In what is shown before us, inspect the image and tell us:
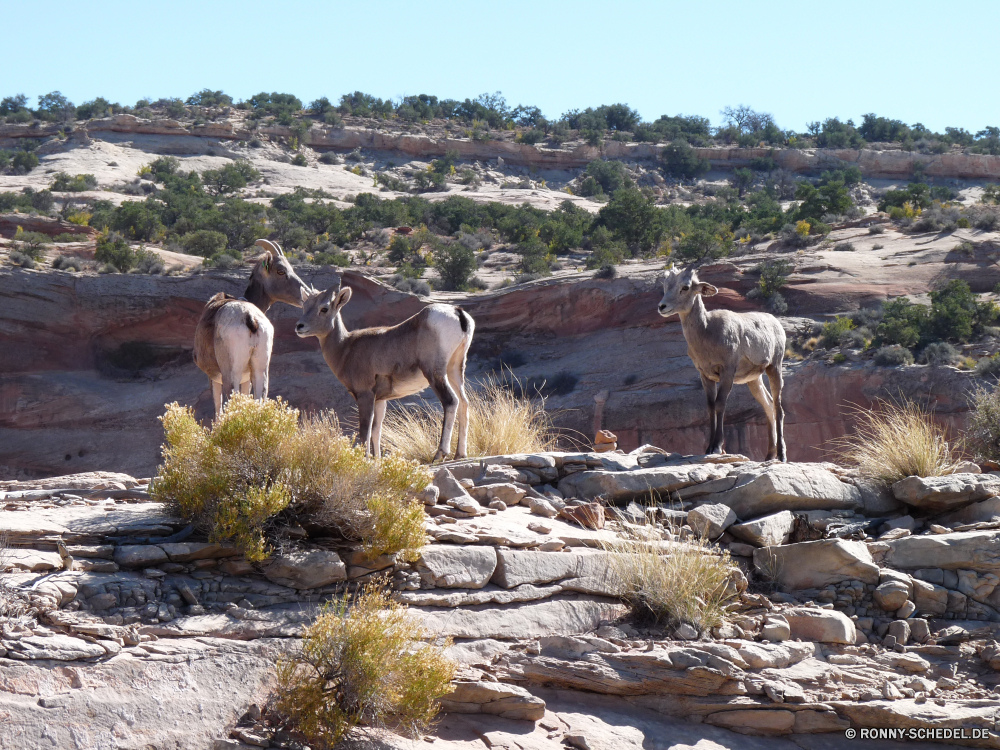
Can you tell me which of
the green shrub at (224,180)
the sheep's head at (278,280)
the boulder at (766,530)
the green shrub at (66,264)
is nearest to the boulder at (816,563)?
the boulder at (766,530)

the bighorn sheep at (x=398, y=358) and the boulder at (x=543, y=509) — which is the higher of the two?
the bighorn sheep at (x=398, y=358)

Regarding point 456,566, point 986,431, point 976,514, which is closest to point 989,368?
point 986,431

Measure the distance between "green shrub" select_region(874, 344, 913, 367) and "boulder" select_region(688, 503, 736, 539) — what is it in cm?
1492

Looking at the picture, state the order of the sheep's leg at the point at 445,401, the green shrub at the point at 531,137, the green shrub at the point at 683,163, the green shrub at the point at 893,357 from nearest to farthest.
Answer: the sheep's leg at the point at 445,401
the green shrub at the point at 893,357
the green shrub at the point at 683,163
the green shrub at the point at 531,137

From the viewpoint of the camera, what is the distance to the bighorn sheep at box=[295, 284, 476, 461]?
1145 cm

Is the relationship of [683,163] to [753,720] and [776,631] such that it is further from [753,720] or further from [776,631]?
[753,720]

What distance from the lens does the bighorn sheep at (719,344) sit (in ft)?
40.2

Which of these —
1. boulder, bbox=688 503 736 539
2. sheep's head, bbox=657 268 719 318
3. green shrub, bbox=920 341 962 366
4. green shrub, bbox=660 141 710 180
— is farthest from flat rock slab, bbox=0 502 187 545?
green shrub, bbox=660 141 710 180

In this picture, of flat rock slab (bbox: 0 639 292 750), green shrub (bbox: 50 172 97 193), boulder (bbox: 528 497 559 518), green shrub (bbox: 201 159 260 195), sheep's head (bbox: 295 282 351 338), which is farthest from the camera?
green shrub (bbox: 201 159 260 195)

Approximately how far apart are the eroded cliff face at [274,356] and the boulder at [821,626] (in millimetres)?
15568

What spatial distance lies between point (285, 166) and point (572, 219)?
21.2 meters

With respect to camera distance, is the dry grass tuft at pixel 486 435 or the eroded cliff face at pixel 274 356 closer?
the dry grass tuft at pixel 486 435

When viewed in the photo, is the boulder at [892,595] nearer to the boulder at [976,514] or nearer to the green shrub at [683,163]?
the boulder at [976,514]

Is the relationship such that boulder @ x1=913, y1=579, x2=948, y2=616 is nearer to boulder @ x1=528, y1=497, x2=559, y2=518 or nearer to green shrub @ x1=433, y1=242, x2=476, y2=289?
boulder @ x1=528, y1=497, x2=559, y2=518
